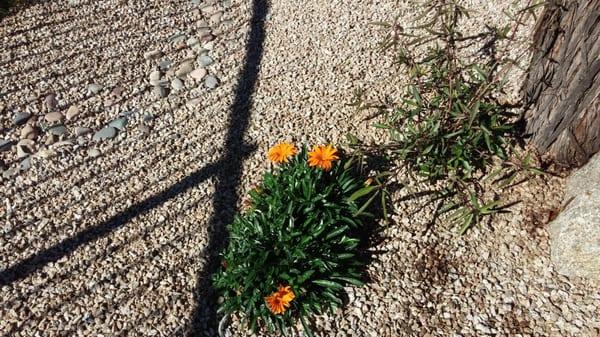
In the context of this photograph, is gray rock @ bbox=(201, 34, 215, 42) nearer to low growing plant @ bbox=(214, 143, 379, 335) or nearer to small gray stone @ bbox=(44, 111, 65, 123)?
small gray stone @ bbox=(44, 111, 65, 123)

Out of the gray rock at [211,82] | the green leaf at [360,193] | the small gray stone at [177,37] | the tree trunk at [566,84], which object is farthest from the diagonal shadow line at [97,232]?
the tree trunk at [566,84]

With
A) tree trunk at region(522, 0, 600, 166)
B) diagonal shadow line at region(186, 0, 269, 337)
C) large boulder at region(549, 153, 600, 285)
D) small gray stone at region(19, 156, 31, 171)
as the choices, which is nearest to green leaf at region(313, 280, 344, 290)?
diagonal shadow line at region(186, 0, 269, 337)

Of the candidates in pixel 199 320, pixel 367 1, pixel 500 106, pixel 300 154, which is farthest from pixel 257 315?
pixel 367 1

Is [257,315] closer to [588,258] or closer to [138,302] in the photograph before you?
[138,302]

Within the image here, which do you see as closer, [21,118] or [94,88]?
[21,118]

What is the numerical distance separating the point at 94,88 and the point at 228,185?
5.40 feet

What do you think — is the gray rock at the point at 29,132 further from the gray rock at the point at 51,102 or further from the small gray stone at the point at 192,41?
the small gray stone at the point at 192,41

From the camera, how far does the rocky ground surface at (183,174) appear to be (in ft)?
9.52

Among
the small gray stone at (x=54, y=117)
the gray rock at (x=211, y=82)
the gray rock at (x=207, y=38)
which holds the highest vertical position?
the gray rock at (x=207, y=38)

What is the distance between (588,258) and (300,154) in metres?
1.73

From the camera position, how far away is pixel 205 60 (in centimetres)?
453

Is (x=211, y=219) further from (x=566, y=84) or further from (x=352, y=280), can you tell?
(x=566, y=84)

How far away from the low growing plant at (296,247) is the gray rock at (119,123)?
1.47m

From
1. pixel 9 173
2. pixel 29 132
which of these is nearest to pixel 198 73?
pixel 29 132
